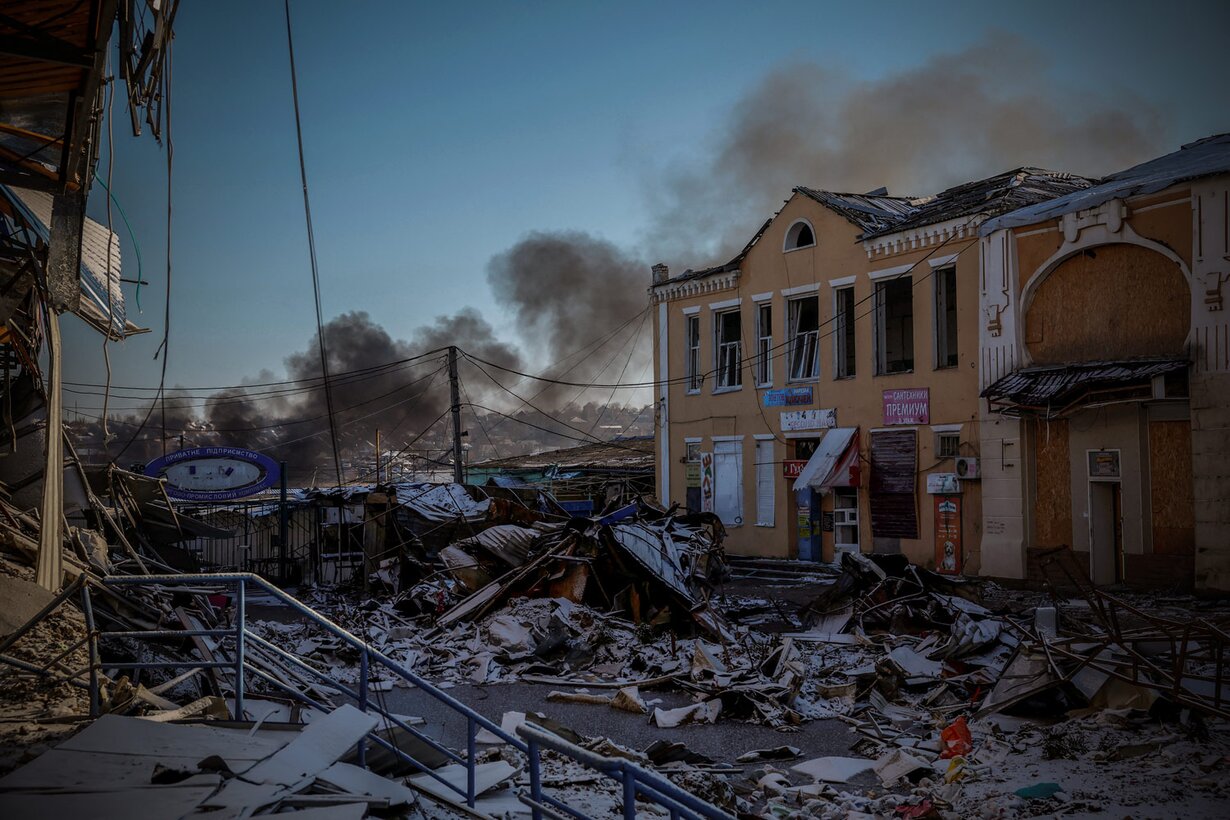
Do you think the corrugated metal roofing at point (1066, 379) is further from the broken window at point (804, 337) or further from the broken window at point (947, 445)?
the broken window at point (804, 337)

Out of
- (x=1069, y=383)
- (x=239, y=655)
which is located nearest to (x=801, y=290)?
(x=1069, y=383)

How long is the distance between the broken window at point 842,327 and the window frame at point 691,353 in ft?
17.7

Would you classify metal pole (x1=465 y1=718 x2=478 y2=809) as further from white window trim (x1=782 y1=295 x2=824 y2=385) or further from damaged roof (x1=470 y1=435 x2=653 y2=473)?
damaged roof (x1=470 y1=435 x2=653 y2=473)

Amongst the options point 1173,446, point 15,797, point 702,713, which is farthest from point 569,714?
point 1173,446

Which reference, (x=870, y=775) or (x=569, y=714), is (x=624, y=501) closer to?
(x=569, y=714)

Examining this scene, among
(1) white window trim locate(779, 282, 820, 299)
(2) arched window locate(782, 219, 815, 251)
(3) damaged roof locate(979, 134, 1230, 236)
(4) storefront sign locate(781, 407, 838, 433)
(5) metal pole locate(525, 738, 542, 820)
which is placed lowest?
(5) metal pole locate(525, 738, 542, 820)

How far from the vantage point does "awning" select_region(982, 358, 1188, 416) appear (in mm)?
17859

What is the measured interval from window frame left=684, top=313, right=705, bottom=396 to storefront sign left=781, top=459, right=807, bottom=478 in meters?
4.70

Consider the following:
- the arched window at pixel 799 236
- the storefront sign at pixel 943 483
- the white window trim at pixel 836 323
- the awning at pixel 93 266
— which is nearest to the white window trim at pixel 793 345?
the white window trim at pixel 836 323

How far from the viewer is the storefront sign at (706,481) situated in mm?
29234

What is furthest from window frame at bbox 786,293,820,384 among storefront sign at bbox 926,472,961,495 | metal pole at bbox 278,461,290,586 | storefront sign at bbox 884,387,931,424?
metal pole at bbox 278,461,290,586

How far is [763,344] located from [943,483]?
7.67m

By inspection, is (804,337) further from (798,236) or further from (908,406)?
(908,406)

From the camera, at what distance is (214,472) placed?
20797 millimetres
